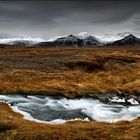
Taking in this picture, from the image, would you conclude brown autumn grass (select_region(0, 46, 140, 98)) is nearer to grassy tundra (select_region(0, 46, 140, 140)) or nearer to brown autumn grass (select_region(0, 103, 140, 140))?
grassy tundra (select_region(0, 46, 140, 140))

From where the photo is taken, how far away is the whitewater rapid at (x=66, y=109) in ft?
113

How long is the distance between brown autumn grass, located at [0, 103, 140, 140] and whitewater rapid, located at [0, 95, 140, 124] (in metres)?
5.26

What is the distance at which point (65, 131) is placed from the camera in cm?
2569

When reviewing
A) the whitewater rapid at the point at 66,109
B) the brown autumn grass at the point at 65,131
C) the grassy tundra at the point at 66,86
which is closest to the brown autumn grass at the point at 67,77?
the grassy tundra at the point at 66,86

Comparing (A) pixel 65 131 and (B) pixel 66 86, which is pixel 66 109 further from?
(A) pixel 65 131

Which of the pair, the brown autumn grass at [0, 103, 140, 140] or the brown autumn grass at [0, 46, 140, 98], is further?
the brown autumn grass at [0, 46, 140, 98]

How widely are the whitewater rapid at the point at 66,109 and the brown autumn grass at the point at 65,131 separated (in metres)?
5.26

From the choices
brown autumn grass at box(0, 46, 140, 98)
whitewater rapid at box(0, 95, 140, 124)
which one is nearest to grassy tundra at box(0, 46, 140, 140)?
brown autumn grass at box(0, 46, 140, 98)

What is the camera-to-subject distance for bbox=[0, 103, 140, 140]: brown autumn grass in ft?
79.7

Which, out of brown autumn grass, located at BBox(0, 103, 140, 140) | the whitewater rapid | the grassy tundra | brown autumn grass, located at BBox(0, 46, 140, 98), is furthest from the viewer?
brown autumn grass, located at BBox(0, 46, 140, 98)

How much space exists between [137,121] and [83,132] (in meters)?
6.10

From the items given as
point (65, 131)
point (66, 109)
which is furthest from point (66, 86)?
point (65, 131)

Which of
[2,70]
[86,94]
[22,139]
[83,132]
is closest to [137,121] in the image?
[83,132]

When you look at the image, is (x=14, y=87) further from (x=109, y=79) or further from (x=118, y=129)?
(x=118, y=129)
